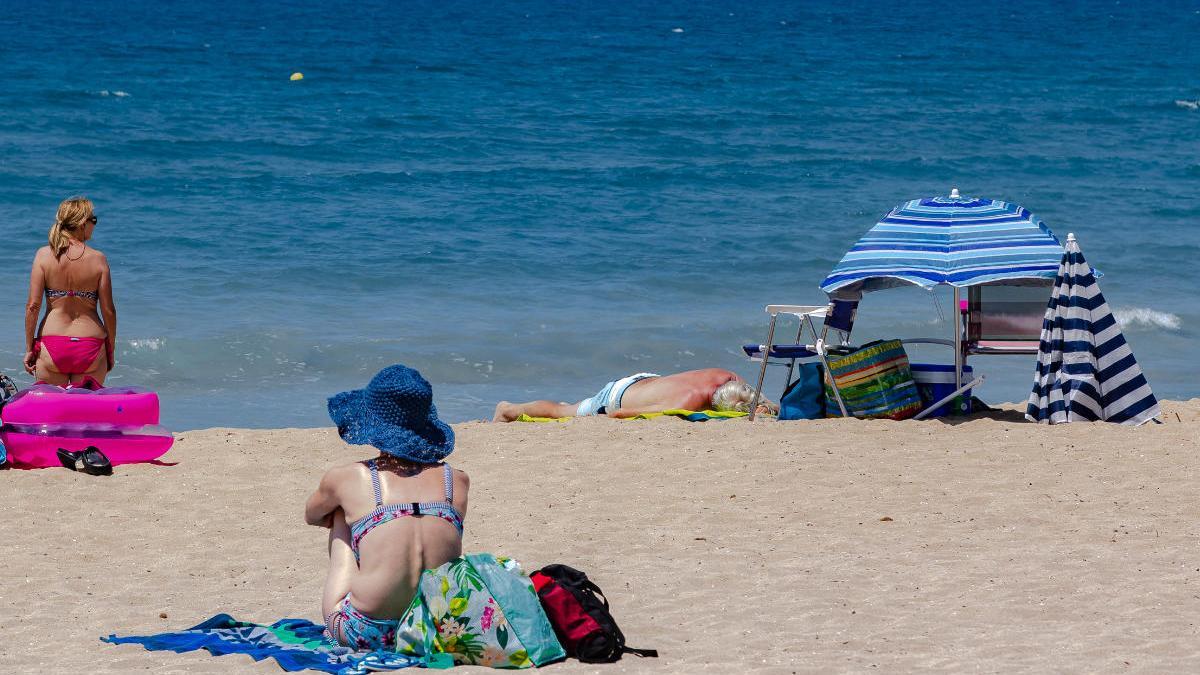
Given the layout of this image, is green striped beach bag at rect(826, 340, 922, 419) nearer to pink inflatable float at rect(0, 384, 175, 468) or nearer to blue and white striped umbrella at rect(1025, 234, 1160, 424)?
blue and white striped umbrella at rect(1025, 234, 1160, 424)

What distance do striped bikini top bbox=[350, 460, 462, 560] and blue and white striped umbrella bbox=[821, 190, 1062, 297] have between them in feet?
13.4

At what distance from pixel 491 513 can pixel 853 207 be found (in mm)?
12918

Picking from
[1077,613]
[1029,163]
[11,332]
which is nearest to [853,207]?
[1029,163]

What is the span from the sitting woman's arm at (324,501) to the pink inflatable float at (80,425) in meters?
3.25

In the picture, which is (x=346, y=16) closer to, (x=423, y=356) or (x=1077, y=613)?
(x=423, y=356)

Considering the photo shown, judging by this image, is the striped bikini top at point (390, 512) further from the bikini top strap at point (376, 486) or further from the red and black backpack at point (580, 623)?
the red and black backpack at point (580, 623)

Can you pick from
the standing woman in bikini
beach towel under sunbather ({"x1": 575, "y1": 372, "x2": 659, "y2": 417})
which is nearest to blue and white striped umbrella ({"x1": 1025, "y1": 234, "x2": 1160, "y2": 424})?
beach towel under sunbather ({"x1": 575, "y1": 372, "x2": 659, "y2": 417})

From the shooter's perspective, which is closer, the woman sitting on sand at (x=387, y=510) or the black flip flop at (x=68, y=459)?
the woman sitting on sand at (x=387, y=510)

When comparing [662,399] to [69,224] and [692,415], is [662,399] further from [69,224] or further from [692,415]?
[69,224]

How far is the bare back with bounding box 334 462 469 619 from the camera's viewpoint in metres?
4.22

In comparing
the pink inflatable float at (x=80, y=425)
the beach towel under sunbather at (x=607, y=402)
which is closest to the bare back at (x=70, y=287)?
the pink inflatable float at (x=80, y=425)

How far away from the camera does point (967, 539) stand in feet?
19.6

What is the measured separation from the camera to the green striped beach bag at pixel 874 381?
26.1 feet

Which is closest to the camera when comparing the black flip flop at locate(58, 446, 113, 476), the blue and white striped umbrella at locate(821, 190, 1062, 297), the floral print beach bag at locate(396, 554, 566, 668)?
the floral print beach bag at locate(396, 554, 566, 668)
